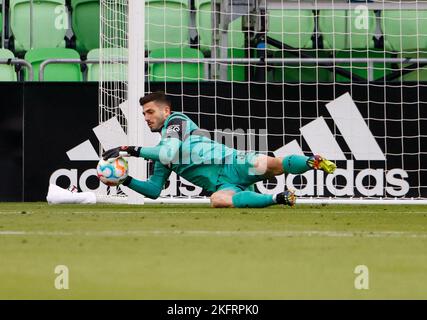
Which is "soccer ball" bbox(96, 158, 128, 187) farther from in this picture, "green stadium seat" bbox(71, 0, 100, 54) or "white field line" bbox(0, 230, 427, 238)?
"green stadium seat" bbox(71, 0, 100, 54)

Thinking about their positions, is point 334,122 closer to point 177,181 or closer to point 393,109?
point 393,109

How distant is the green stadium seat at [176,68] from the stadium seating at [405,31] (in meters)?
2.32

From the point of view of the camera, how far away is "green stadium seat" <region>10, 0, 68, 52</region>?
49.6ft

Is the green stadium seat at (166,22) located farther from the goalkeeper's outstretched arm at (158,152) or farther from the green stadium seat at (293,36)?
the goalkeeper's outstretched arm at (158,152)

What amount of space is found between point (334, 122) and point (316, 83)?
45 centimetres

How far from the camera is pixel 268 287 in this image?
4465 mm

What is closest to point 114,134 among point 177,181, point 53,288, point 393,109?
point 177,181

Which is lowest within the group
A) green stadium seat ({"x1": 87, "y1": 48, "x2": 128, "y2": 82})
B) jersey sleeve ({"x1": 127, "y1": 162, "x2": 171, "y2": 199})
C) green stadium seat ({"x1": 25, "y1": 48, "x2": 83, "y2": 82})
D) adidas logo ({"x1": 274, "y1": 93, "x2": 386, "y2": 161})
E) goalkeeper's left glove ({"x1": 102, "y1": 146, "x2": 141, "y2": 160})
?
jersey sleeve ({"x1": 127, "y1": 162, "x2": 171, "y2": 199})

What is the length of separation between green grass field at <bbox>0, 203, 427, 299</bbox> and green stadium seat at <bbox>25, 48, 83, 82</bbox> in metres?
5.19

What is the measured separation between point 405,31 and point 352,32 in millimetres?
703

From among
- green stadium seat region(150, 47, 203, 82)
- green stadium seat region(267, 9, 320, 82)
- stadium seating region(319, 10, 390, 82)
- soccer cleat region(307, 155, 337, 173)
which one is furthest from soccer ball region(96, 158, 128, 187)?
stadium seating region(319, 10, 390, 82)

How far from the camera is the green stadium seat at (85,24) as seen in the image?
50.2 ft

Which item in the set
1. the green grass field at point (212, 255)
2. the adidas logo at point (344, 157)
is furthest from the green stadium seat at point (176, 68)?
the green grass field at point (212, 255)
